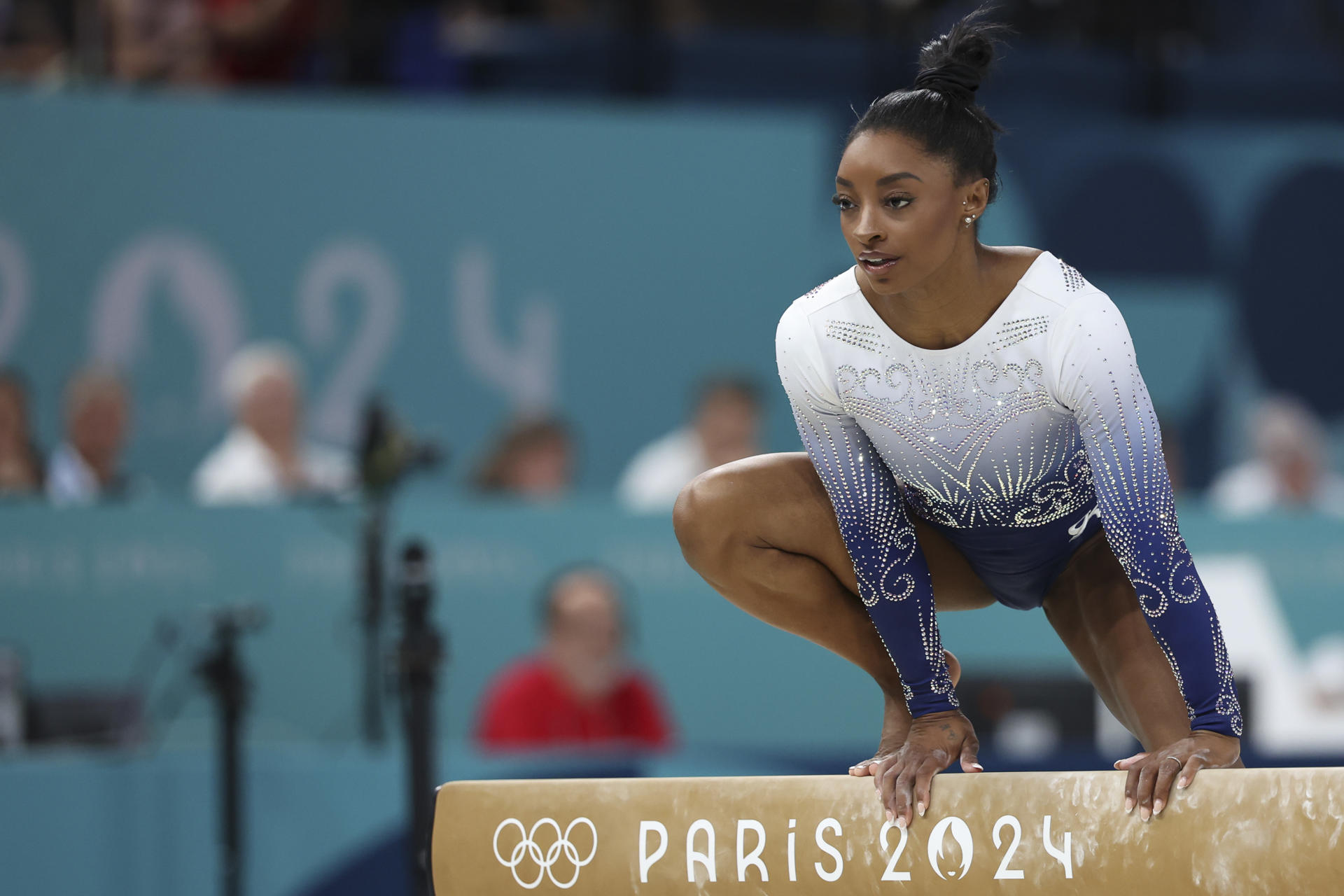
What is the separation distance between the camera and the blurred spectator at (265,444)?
5.74 m

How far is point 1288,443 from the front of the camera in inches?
253

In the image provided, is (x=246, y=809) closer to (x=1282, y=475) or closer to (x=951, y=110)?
(x=951, y=110)

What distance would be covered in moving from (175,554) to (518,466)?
1229 millimetres

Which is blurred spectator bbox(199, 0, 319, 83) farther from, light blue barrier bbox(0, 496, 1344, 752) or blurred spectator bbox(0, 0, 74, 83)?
light blue barrier bbox(0, 496, 1344, 752)

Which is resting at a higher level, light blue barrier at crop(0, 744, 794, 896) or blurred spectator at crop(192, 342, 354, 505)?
blurred spectator at crop(192, 342, 354, 505)

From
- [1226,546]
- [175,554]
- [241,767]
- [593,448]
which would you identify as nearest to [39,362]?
[175,554]

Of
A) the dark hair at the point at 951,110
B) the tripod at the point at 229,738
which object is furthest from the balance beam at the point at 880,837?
the tripod at the point at 229,738

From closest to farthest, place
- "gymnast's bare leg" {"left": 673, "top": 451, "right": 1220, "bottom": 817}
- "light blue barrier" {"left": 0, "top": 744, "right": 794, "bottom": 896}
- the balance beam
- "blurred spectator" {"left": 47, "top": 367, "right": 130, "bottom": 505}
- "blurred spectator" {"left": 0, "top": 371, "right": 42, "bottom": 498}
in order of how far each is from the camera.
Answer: the balance beam < "gymnast's bare leg" {"left": 673, "top": 451, "right": 1220, "bottom": 817} < "light blue barrier" {"left": 0, "top": 744, "right": 794, "bottom": 896} < "blurred spectator" {"left": 0, "top": 371, "right": 42, "bottom": 498} < "blurred spectator" {"left": 47, "top": 367, "right": 130, "bottom": 505}

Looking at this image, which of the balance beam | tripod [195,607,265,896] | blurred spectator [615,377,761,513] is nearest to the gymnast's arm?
the balance beam

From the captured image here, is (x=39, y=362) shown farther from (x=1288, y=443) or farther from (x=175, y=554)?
(x=1288, y=443)

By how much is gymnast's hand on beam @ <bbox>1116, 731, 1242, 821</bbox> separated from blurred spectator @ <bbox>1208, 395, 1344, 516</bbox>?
4117 mm

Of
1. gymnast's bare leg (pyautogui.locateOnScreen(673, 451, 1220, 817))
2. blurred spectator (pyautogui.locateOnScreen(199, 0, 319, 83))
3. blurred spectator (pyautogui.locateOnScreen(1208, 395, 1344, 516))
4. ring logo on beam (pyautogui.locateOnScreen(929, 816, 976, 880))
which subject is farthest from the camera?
blurred spectator (pyautogui.locateOnScreen(199, 0, 319, 83))

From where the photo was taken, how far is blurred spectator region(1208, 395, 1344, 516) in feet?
21.1

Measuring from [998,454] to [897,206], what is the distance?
455 millimetres
